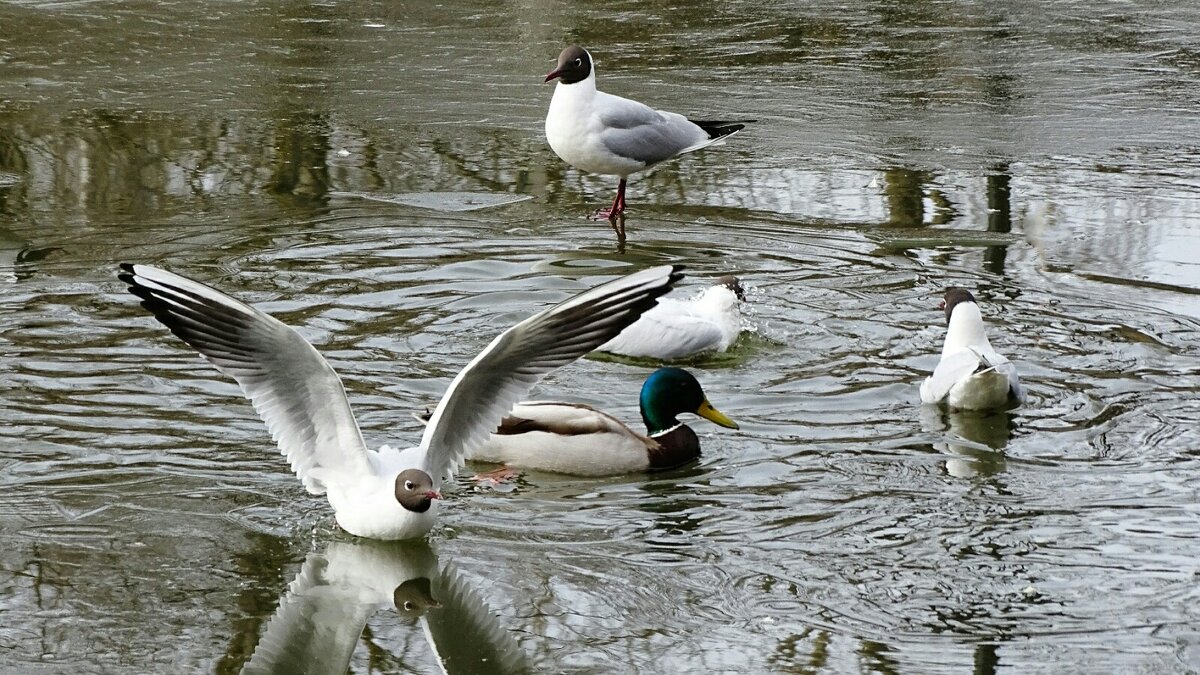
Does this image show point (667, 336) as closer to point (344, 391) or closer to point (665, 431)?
point (665, 431)

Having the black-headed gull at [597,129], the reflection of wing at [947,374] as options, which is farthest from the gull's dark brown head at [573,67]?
the reflection of wing at [947,374]

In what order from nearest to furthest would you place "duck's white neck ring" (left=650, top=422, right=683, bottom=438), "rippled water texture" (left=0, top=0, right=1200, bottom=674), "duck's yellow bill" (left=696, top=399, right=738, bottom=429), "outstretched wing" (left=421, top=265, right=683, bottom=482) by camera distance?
1. "rippled water texture" (left=0, top=0, right=1200, bottom=674)
2. "outstretched wing" (left=421, top=265, right=683, bottom=482)
3. "duck's white neck ring" (left=650, top=422, right=683, bottom=438)
4. "duck's yellow bill" (left=696, top=399, right=738, bottom=429)

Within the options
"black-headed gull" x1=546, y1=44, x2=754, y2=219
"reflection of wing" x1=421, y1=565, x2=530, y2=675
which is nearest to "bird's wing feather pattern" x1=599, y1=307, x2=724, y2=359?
"black-headed gull" x1=546, y1=44, x2=754, y2=219

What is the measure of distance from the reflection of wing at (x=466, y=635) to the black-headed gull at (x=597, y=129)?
5.93 metres

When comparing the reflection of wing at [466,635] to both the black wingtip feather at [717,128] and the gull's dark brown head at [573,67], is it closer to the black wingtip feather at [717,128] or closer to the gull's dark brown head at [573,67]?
the gull's dark brown head at [573,67]

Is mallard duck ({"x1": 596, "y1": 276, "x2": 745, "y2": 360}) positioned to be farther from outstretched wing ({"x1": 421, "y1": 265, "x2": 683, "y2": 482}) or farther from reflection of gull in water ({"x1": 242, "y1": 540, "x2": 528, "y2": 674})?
reflection of gull in water ({"x1": 242, "y1": 540, "x2": 528, "y2": 674})

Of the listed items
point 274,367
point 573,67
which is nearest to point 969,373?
point 274,367

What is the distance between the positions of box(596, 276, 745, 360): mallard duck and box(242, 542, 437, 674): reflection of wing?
280 centimetres

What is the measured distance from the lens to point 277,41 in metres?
17.1

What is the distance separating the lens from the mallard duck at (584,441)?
757 cm

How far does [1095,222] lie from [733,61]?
5441mm

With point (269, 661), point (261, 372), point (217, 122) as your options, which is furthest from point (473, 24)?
point (269, 661)

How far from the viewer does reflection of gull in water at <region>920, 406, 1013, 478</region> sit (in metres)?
7.53

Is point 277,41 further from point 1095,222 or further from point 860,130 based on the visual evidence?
point 1095,222
